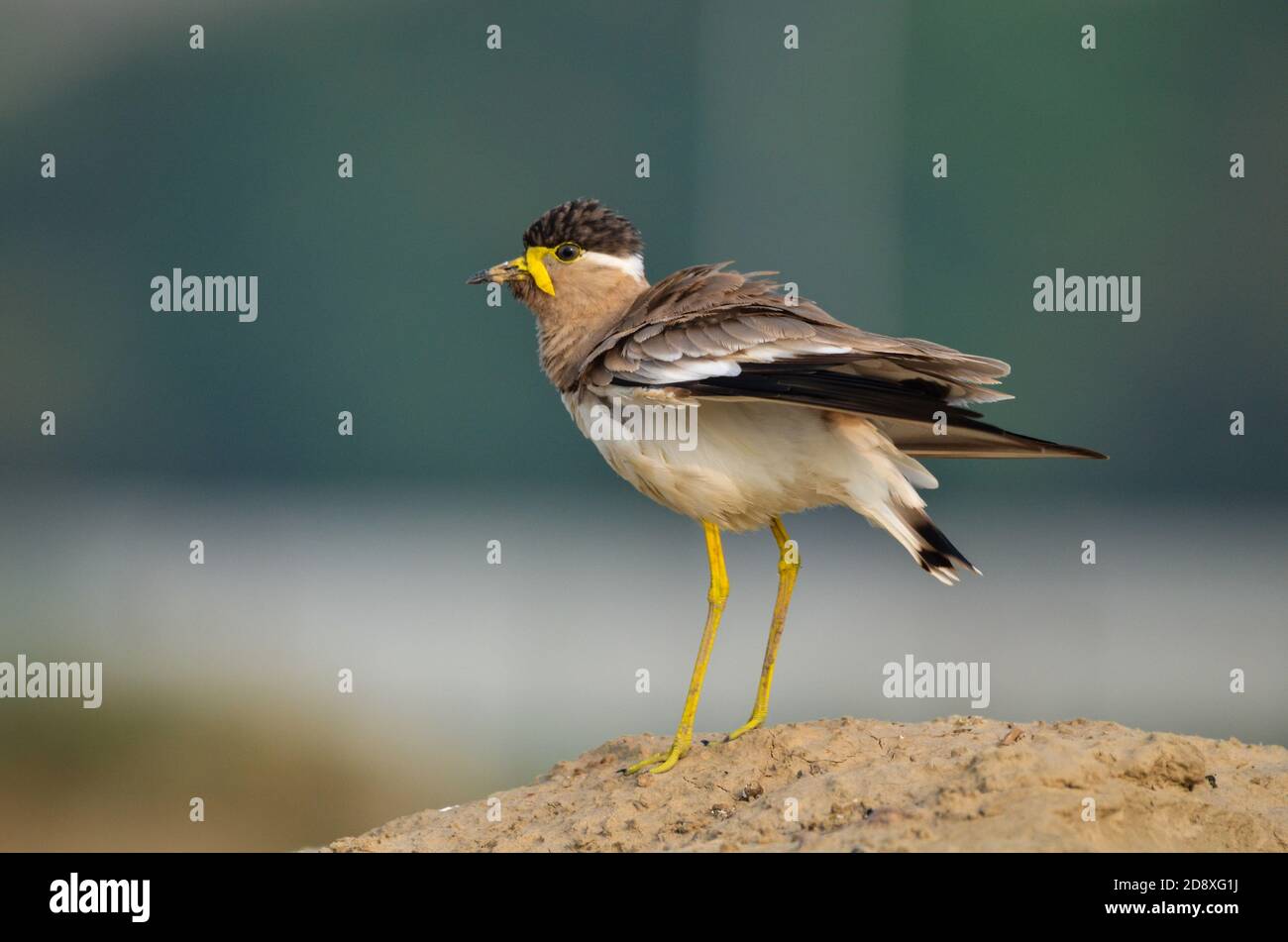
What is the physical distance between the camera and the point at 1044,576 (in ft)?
50.2

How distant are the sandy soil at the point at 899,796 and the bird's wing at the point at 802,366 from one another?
112cm

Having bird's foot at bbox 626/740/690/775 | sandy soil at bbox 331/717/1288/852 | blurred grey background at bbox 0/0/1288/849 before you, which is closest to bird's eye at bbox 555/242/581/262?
sandy soil at bbox 331/717/1288/852

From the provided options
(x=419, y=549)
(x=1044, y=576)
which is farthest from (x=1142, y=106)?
(x=419, y=549)

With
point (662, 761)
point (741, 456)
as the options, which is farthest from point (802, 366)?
point (662, 761)

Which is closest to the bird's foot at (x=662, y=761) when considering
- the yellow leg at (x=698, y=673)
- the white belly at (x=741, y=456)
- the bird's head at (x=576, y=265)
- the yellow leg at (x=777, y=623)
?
the yellow leg at (x=698, y=673)

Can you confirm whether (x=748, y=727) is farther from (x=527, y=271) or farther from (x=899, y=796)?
(x=527, y=271)

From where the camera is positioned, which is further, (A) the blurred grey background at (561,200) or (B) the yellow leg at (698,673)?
(A) the blurred grey background at (561,200)

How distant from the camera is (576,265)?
719 centimetres

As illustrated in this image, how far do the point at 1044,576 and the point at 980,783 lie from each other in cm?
1079

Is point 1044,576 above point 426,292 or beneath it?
beneath

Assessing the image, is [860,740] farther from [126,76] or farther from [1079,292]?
[126,76]

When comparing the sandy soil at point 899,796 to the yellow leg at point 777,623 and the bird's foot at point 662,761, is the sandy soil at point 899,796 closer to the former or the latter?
the bird's foot at point 662,761

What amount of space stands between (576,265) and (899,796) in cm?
306

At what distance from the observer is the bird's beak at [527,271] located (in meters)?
Result: 7.18
